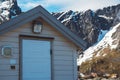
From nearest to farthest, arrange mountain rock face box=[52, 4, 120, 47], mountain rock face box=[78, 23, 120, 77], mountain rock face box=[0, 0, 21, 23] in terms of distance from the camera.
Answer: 1. mountain rock face box=[78, 23, 120, 77]
2. mountain rock face box=[0, 0, 21, 23]
3. mountain rock face box=[52, 4, 120, 47]

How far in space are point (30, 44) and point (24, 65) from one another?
741 millimetres

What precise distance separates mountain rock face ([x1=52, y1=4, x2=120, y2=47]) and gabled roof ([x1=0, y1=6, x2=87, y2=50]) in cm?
13429

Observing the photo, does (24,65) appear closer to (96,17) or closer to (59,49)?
(59,49)

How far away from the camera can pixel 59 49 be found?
14555mm

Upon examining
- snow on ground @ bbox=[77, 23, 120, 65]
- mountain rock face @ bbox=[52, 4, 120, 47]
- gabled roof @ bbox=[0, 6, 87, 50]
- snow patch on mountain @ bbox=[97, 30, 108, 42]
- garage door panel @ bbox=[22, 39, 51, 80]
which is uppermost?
mountain rock face @ bbox=[52, 4, 120, 47]

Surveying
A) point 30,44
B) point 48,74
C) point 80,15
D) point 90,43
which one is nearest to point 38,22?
point 30,44

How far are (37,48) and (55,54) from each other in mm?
789

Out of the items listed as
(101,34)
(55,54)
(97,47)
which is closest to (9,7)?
(101,34)

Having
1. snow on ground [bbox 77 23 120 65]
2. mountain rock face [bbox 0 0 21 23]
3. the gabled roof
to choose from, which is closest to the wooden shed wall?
the gabled roof

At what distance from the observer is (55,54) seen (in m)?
14.4

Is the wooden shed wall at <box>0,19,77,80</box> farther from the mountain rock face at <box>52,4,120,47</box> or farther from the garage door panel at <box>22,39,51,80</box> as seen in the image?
the mountain rock face at <box>52,4,120,47</box>

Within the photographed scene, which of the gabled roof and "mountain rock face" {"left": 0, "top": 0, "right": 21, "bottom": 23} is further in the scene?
"mountain rock face" {"left": 0, "top": 0, "right": 21, "bottom": 23}

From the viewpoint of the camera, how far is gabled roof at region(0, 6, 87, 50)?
516 inches

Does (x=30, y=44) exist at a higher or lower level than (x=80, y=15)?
lower
